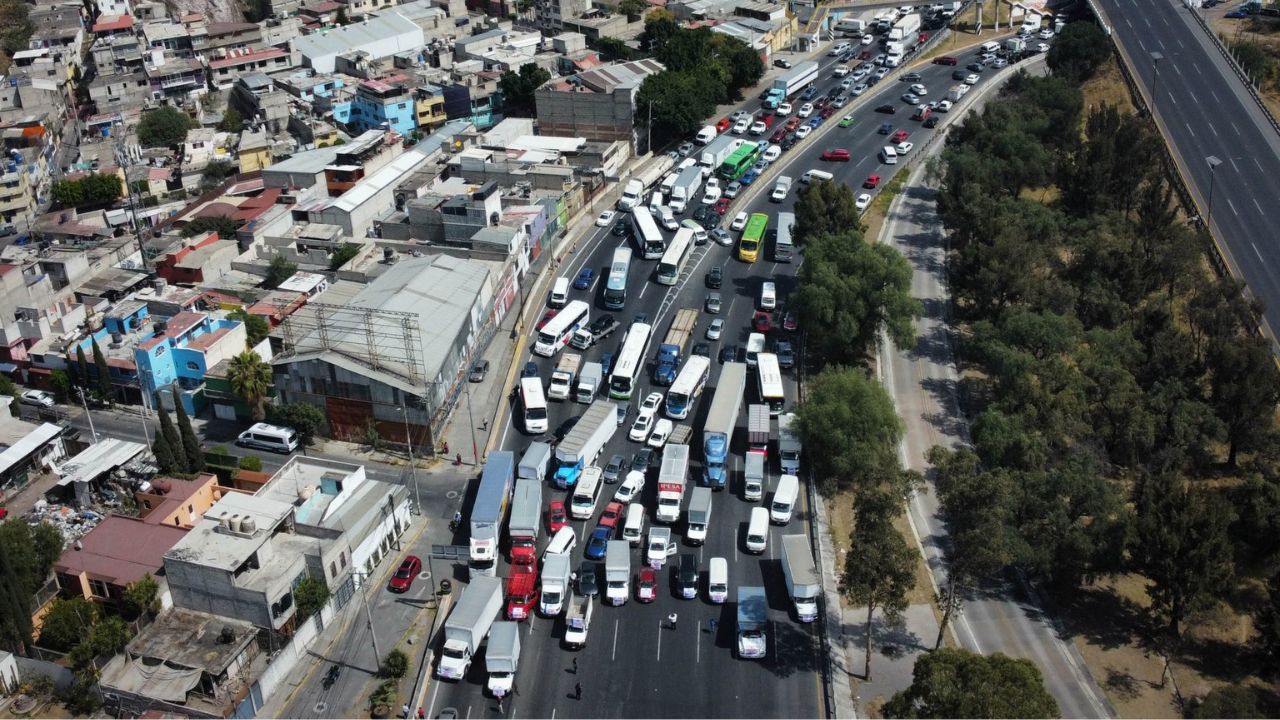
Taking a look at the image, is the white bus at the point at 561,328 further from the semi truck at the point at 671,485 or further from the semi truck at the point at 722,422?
the semi truck at the point at 671,485

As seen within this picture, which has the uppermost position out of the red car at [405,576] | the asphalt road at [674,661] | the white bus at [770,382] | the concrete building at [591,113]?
the concrete building at [591,113]

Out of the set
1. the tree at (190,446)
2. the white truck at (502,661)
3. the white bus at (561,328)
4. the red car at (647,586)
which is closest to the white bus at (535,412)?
the white bus at (561,328)

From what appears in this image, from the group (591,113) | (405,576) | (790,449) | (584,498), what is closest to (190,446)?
(405,576)

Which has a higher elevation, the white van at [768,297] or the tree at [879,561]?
the tree at [879,561]

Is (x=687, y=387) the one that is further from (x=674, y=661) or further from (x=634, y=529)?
(x=674, y=661)

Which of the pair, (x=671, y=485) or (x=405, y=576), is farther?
(x=671, y=485)

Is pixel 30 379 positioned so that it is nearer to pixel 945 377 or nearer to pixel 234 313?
pixel 234 313

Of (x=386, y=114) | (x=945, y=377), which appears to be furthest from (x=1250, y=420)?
(x=386, y=114)
